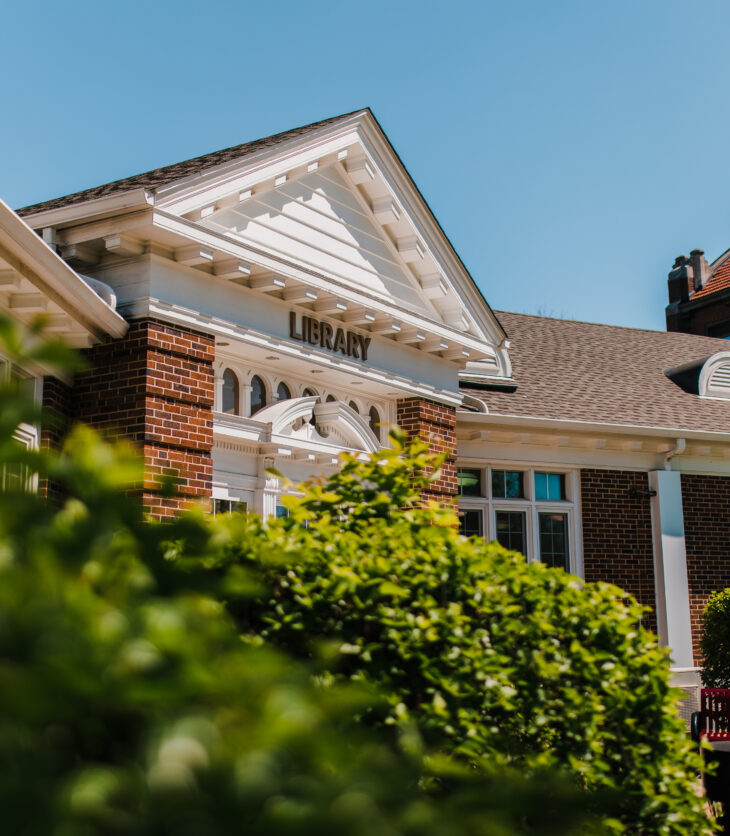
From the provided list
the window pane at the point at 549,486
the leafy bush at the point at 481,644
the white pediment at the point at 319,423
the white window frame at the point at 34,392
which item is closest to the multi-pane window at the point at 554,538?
the window pane at the point at 549,486

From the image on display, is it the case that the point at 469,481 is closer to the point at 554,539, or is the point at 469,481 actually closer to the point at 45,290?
the point at 554,539

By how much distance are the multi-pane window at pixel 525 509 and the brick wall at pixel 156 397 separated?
5.88 m

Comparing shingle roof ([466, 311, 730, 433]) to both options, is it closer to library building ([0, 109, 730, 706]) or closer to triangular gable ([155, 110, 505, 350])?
library building ([0, 109, 730, 706])

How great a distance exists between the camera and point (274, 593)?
3672 millimetres

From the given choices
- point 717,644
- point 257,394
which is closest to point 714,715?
point 717,644

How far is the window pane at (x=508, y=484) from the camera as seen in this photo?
47.0 feet

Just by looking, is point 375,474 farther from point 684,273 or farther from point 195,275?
point 684,273

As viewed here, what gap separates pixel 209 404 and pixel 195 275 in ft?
4.22

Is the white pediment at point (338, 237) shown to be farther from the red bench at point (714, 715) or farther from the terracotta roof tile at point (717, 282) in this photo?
the terracotta roof tile at point (717, 282)

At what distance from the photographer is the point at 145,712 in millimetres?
1220

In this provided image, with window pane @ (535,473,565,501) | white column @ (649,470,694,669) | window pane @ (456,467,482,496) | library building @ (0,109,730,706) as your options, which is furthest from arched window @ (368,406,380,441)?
white column @ (649,470,694,669)

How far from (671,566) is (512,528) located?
105 inches

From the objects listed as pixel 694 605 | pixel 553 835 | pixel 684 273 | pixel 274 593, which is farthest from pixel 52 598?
pixel 684 273

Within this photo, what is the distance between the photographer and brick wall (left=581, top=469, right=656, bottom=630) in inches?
572
